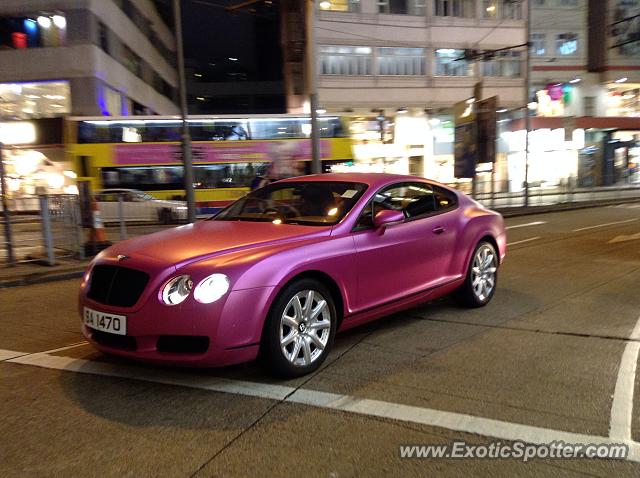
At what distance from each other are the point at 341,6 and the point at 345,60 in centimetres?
284

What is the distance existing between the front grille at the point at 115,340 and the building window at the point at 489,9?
34.6 m

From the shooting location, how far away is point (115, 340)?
404 cm

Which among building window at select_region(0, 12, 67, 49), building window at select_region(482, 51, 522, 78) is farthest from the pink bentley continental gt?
building window at select_region(482, 51, 522, 78)

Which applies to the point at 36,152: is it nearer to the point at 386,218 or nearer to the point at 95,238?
the point at 95,238

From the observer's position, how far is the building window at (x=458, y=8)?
3309cm

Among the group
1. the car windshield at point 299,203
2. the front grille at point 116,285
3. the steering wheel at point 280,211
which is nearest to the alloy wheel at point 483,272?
the car windshield at point 299,203

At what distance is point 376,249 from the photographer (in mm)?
4898

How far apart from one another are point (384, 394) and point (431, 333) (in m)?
1.60

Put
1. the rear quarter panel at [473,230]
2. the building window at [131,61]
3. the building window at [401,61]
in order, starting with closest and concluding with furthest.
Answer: the rear quarter panel at [473,230] → the building window at [401,61] → the building window at [131,61]

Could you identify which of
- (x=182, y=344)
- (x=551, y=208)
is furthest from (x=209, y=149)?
(x=182, y=344)

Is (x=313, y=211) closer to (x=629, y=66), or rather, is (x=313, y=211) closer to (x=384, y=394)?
(x=384, y=394)

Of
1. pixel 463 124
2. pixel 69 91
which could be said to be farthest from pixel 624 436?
pixel 69 91

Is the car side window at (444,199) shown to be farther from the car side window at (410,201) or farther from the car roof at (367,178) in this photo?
the car roof at (367,178)

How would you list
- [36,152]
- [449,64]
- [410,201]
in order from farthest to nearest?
[449,64]
[36,152]
[410,201]
